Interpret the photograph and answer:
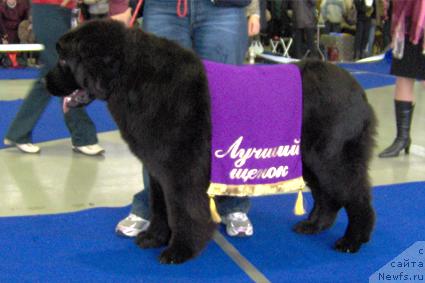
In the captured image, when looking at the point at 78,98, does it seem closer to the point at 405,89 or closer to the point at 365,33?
the point at 405,89

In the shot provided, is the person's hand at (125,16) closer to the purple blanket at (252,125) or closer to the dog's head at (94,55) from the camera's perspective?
the dog's head at (94,55)

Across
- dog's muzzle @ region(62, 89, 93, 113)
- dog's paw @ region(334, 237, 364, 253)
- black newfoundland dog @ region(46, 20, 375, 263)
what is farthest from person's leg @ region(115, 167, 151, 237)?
dog's paw @ region(334, 237, 364, 253)

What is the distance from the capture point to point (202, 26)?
103 inches

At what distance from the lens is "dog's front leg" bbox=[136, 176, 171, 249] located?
8.32ft

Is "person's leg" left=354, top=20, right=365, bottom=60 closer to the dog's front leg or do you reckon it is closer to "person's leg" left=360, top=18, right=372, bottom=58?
"person's leg" left=360, top=18, right=372, bottom=58

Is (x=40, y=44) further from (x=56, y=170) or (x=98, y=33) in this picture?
(x=98, y=33)

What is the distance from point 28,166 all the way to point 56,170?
0.24m

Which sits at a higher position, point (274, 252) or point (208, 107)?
point (208, 107)

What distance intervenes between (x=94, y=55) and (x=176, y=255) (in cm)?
92

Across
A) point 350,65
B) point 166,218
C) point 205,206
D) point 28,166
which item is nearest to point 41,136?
point 28,166

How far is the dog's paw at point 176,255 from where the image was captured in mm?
2355

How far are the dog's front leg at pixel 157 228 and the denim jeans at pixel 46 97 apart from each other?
179 centimetres

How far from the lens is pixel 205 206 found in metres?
2.30

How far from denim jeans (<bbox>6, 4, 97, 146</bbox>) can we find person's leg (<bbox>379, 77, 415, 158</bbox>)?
239cm
